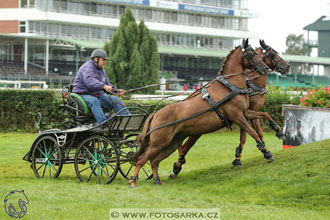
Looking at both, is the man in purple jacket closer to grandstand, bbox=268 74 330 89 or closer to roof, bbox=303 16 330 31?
grandstand, bbox=268 74 330 89

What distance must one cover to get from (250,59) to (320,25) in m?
80.5

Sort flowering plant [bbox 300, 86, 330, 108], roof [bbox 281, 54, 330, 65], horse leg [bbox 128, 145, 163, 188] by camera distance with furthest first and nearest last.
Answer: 1. roof [bbox 281, 54, 330, 65]
2. flowering plant [bbox 300, 86, 330, 108]
3. horse leg [bbox 128, 145, 163, 188]

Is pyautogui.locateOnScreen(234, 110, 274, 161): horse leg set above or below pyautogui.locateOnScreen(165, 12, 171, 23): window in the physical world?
below

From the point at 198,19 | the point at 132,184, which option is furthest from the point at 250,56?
the point at 198,19

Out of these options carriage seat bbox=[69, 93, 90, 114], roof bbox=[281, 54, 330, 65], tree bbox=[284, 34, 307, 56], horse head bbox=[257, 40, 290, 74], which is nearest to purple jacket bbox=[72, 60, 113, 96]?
carriage seat bbox=[69, 93, 90, 114]

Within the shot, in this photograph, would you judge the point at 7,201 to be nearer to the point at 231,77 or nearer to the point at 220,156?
the point at 231,77

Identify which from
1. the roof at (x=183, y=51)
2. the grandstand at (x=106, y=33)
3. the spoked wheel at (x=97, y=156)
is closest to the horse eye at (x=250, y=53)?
the spoked wheel at (x=97, y=156)

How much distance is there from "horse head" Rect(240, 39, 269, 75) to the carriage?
2.11 meters

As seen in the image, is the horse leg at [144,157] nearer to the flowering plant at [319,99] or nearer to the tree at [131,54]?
the flowering plant at [319,99]

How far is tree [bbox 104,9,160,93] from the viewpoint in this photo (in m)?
32.3

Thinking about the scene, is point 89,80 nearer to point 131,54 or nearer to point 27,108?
point 27,108

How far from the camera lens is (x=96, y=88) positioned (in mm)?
10047

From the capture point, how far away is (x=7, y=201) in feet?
26.3

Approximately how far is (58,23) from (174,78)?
1488 centimetres
